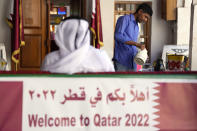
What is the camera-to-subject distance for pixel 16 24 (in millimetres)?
5566

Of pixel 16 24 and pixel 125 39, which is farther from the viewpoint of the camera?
pixel 16 24

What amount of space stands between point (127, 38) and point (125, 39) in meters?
0.05

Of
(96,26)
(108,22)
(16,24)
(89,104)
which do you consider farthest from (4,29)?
(89,104)

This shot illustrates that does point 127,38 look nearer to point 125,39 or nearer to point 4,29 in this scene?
point 125,39

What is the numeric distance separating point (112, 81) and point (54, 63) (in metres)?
0.44

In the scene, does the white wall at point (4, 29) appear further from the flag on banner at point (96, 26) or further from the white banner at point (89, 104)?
the white banner at point (89, 104)

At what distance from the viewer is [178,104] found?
2051mm

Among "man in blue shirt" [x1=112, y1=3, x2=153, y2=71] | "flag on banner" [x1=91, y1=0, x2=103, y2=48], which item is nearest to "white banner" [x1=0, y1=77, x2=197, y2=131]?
"man in blue shirt" [x1=112, y1=3, x2=153, y2=71]

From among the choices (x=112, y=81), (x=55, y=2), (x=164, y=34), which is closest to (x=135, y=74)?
(x=112, y=81)

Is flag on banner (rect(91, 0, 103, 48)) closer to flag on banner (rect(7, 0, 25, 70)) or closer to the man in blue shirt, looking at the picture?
flag on banner (rect(7, 0, 25, 70))

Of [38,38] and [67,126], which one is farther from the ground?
[38,38]

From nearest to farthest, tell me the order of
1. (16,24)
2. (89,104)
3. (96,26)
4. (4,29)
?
1. (89,104)
2. (16,24)
3. (4,29)
4. (96,26)

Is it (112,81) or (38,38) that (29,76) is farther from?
(38,38)

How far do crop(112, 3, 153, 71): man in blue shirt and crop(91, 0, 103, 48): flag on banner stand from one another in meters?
2.59
